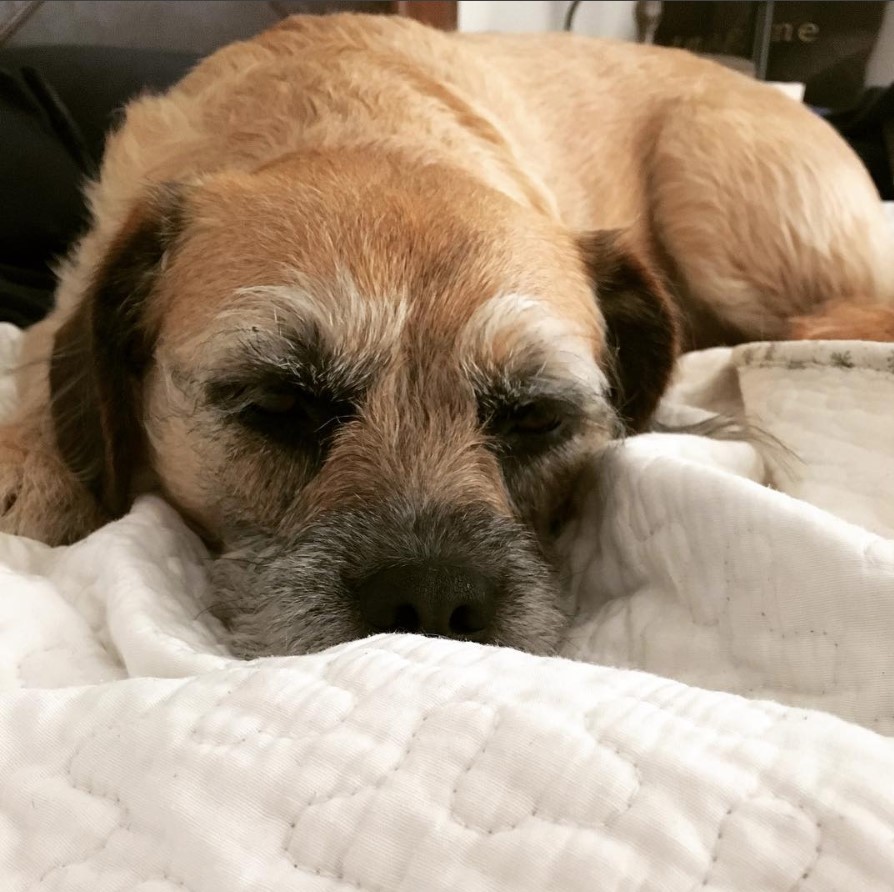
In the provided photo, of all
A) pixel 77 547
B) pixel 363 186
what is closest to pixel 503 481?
pixel 363 186

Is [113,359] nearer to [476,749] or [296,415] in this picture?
[296,415]

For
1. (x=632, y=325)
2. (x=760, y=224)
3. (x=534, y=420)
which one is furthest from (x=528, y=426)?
(x=760, y=224)

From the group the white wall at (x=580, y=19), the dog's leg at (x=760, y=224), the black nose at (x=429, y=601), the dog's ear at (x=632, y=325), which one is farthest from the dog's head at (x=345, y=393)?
the white wall at (x=580, y=19)

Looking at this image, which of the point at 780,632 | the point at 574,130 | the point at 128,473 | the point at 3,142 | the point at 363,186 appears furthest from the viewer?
the point at 574,130

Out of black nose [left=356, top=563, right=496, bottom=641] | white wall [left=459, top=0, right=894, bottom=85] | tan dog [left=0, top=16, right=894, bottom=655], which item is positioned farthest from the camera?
white wall [left=459, top=0, right=894, bottom=85]

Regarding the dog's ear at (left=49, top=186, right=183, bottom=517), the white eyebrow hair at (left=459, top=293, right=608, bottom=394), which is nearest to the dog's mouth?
the white eyebrow hair at (left=459, top=293, right=608, bottom=394)

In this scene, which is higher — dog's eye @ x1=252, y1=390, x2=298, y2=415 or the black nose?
dog's eye @ x1=252, y1=390, x2=298, y2=415

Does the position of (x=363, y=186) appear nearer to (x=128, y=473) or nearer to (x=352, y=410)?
(x=352, y=410)

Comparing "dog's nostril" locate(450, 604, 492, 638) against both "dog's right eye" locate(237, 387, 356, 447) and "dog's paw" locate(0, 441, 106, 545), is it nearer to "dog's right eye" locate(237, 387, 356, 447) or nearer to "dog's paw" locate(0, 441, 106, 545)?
"dog's right eye" locate(237, 387, 356, 447)
